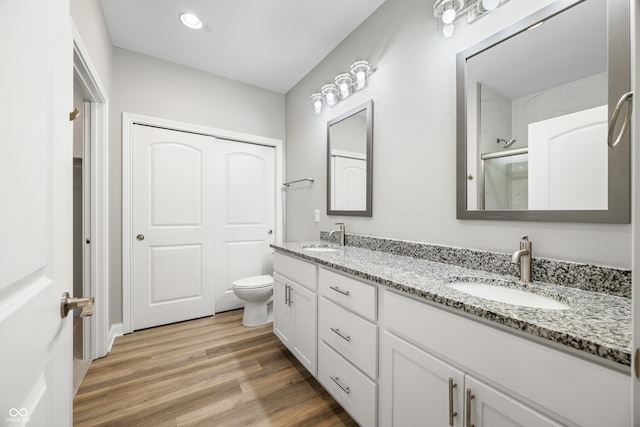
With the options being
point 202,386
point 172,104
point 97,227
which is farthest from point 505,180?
point 172,104

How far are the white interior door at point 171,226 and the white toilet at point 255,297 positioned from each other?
→ 467 millimetres

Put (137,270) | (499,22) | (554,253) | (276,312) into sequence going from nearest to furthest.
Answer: (554,253), (499,22), (276,312), (137,270)

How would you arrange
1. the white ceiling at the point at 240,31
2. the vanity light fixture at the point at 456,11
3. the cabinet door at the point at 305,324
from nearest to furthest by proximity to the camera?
the vanity light fixture at the point at 456,11 → the cabinet door at the point at 305,324 → the white ceiling at the point at 240,31

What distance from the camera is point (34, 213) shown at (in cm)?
50

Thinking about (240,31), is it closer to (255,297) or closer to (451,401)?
(255,297)

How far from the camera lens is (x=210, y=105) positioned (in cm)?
273

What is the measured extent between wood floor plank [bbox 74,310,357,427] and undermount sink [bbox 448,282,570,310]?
96cm

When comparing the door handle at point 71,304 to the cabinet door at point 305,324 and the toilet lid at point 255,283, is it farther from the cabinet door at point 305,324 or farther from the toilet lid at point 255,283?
the toilet lid at point 255,283

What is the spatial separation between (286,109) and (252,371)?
2765 mm

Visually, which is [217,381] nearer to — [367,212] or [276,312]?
[276,312]

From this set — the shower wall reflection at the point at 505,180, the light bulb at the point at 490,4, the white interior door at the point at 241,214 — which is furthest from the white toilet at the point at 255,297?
the light bulb at the point at 490,4

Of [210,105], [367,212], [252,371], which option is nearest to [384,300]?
[367,212]

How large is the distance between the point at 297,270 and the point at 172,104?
210cm

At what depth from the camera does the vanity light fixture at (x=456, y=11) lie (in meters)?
1.27
